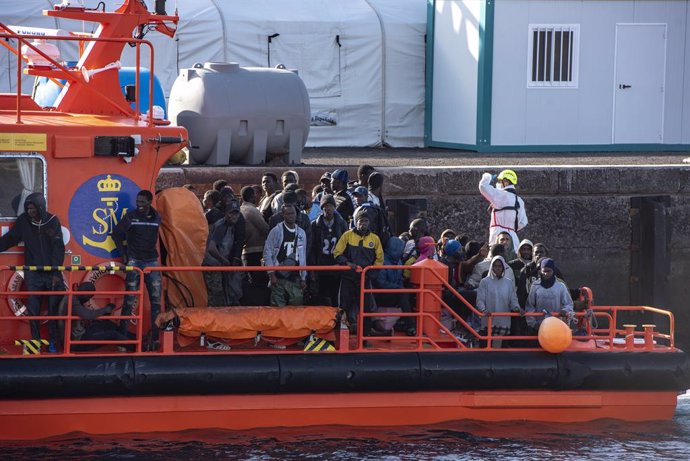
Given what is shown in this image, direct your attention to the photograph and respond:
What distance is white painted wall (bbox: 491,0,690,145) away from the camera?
58.4 feet

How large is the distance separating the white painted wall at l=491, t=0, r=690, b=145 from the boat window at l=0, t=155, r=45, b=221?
10044 millimetres

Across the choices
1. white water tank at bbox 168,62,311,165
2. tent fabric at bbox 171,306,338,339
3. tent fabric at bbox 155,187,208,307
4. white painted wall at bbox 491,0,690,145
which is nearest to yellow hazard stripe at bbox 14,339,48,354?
tent fabric at bbox 171,306,338,339

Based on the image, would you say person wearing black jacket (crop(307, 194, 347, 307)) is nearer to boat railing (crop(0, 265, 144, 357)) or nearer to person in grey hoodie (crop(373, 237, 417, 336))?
person in grey hoodie (crop(373, 237, 417, 336))

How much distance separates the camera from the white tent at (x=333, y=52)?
734 inches

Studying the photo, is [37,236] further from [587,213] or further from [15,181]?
[587,213]

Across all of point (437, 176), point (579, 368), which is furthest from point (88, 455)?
point (437, 176)

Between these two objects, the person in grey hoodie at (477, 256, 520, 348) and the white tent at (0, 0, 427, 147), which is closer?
the person in grey hoodie at (477, 256, 520, 348)

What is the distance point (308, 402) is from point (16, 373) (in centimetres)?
225

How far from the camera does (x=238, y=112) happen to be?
13.9 meters

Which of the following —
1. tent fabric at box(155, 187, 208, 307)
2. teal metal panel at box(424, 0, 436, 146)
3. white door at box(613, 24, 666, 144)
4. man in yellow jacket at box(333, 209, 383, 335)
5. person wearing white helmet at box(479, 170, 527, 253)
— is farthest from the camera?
teal metal panel at box(424, 0, 436, 146)

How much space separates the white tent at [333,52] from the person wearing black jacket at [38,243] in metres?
9.71

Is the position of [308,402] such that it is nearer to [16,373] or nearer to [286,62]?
[16,373]

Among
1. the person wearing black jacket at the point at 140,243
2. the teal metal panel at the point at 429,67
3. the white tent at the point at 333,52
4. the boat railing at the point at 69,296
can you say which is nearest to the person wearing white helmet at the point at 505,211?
the person wearing black jacket at the point at 140,243

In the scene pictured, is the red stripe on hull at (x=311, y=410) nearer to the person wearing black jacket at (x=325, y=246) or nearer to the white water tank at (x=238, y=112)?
the person wearing black jacket at (x=325, y=246)
